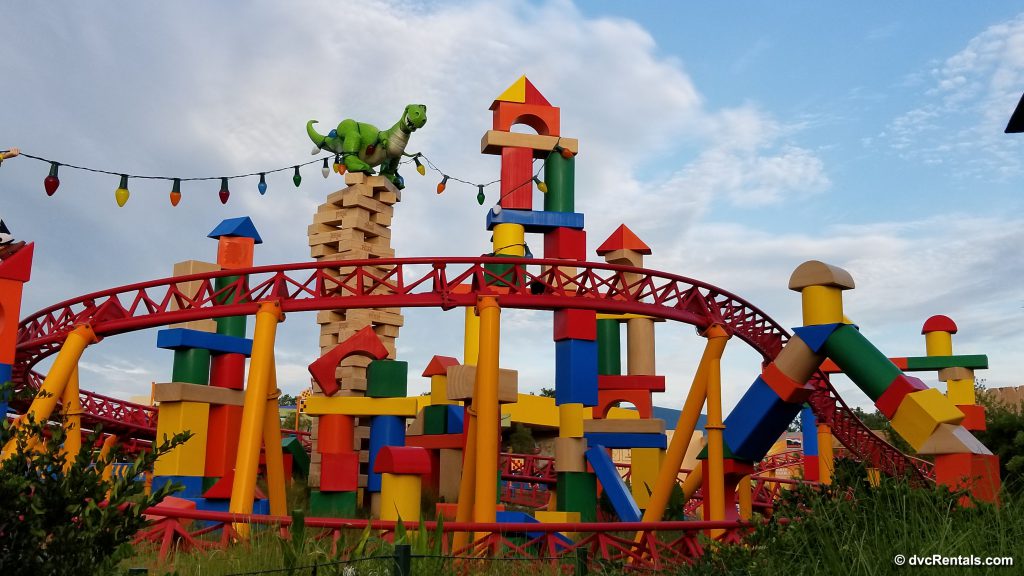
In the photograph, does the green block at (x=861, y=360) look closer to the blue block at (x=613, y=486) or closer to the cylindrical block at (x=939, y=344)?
the blue block at (x=613, y=486)

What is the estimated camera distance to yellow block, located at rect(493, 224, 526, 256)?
1828cm

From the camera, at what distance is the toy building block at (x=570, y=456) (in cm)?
1631

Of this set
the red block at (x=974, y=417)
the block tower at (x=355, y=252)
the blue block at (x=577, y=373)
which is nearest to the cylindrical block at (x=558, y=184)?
the blue block at (x=577, y=373)

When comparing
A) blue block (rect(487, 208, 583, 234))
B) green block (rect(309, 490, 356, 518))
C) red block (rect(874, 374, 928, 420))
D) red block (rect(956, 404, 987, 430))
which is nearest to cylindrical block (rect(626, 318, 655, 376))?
blue block (rect(487, 208, 583, 234))

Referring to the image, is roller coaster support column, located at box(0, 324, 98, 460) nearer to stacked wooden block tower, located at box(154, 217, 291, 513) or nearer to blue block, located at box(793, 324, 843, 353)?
stacked wooden block tower, located at box(154, 217, 291, 513)

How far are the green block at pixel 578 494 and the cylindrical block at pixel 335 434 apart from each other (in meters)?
4.91

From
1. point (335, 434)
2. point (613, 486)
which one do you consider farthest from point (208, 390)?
point (613, 486)

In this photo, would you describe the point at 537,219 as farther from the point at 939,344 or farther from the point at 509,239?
the point at 939,344

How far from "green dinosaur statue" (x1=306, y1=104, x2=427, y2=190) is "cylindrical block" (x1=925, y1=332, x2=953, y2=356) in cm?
1460

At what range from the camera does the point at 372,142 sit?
21266 millimetres

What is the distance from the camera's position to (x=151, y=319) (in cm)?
1577

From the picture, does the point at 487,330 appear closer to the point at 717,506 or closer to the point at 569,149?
the point at 717,506

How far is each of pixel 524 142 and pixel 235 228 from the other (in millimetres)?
6734

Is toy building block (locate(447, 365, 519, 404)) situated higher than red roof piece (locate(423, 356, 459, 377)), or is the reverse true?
red roof piece (locate(423, 356, 459, 377))
